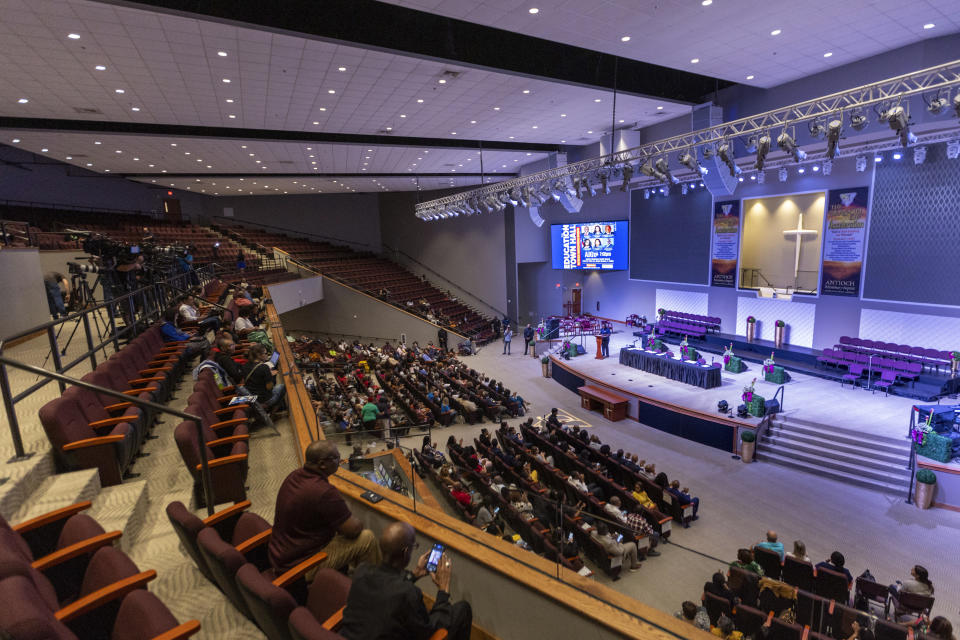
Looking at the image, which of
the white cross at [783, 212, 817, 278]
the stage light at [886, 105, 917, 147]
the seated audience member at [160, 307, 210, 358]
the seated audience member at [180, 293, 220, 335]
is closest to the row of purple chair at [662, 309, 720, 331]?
the white cross at [783, 212, 817, 278]

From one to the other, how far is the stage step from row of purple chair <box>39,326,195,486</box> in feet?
33.8

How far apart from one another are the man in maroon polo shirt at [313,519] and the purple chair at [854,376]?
13378 millimetres

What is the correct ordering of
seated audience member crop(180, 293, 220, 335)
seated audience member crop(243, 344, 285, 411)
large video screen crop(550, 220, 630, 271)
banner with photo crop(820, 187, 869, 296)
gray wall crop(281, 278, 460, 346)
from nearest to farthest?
seated audience member crop(243, 344, 285, 411) → seated audience member crop(180, 293, 220, 335) → banner with photo crop(820, 187, 869, 296) → large video screen crop(550, 220, 630, 271) → gray wall crop(281, 278, 460, 346)

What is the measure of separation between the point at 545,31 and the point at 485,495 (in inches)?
276

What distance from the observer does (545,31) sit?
6828 millimetres

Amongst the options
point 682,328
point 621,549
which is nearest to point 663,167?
point 621,549

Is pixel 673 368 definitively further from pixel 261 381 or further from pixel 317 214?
pixel 317 214

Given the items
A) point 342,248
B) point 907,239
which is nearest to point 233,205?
point 342,248

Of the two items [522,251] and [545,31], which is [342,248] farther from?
[545,31]

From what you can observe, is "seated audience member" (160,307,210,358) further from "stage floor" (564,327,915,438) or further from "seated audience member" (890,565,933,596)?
"stage floor" (564,327,915,438)

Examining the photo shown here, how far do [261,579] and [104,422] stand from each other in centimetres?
224

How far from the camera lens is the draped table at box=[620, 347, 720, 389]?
11844 millimetres

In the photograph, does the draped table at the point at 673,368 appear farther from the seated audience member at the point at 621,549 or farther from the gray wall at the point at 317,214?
the gray wall at the point at 317,214

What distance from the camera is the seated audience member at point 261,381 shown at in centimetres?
449
